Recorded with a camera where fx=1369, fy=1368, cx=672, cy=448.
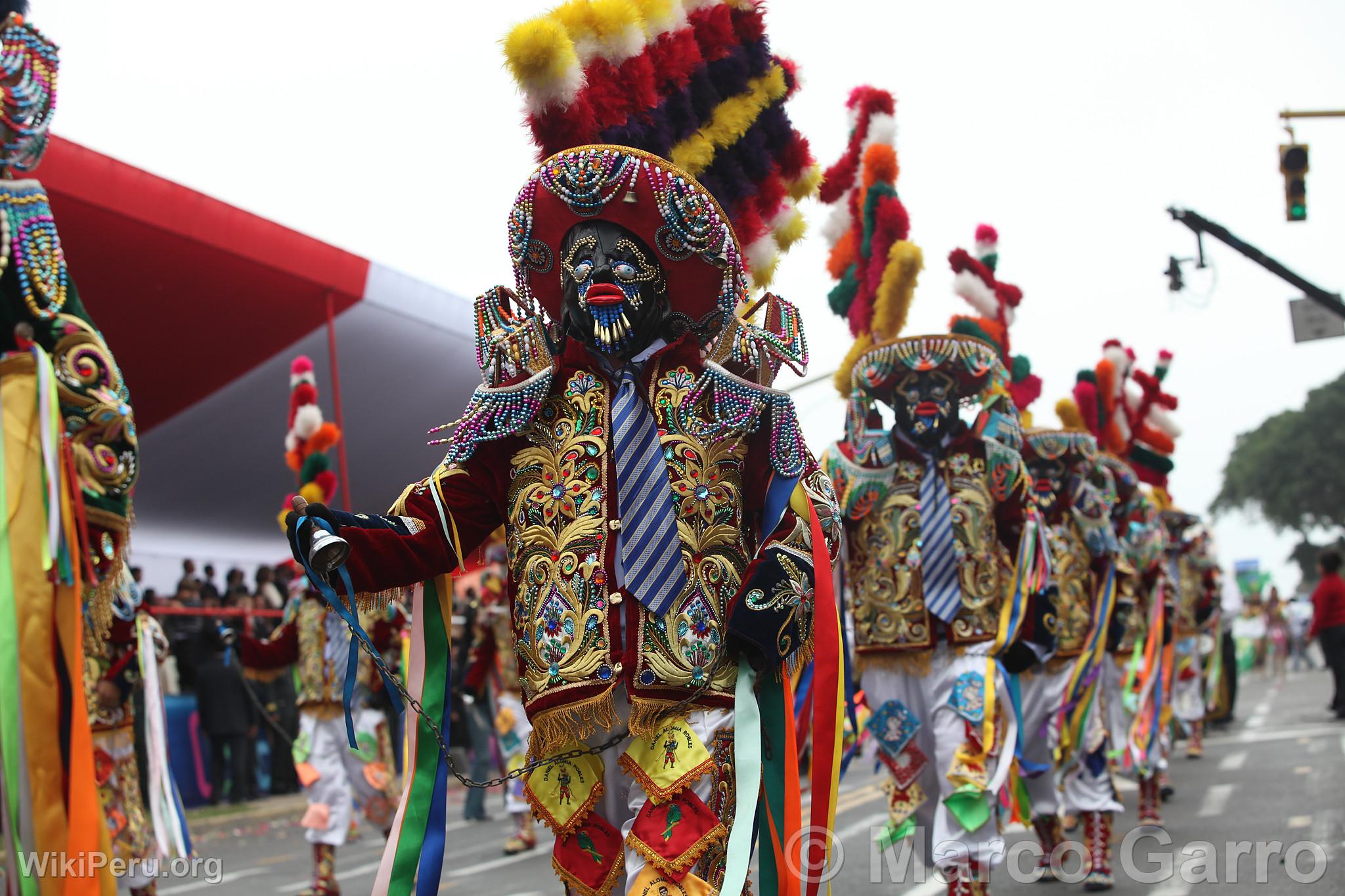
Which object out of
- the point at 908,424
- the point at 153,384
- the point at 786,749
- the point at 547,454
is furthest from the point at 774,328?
the point at 153,384

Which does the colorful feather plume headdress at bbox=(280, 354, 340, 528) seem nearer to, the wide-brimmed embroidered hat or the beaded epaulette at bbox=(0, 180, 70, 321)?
the beaded epaulette at bbox=(0, 180, 70, 321)

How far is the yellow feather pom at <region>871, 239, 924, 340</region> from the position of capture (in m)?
6.87

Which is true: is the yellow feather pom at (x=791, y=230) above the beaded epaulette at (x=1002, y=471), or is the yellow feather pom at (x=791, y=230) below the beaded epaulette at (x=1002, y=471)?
above

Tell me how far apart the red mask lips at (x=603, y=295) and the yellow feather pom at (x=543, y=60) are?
0.71m

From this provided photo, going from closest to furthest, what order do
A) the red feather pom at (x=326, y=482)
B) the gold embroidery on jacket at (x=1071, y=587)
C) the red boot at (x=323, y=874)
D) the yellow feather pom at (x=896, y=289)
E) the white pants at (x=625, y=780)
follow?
1. the white pants at (x=625, y=780)
2. the yellow feather pom at (x=896, y=289)
3. the red boot at (x=323, y=874)
4. the gold embroidery on jacket at (x=1071, y=587)
5. the red feather pom at (x=326, y=482)

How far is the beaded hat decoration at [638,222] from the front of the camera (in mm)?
3990

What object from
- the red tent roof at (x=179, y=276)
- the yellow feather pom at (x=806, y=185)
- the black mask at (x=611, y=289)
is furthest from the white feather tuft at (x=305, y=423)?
the black mask at (x=611, y=289)

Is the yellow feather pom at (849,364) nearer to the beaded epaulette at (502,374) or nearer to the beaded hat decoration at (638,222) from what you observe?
the beaded hat decoration at (638,222)

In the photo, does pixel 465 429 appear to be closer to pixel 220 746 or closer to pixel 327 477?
pixel 327 477

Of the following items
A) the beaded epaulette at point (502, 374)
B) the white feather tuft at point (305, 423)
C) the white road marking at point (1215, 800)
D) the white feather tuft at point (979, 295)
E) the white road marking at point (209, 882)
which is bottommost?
the white road marking at point (1215, 800)

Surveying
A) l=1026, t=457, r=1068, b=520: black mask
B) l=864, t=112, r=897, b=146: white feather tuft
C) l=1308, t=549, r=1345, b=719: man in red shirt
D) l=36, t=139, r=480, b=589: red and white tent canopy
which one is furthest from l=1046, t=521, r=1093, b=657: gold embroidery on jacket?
l=1308, t=549, r=1345, b=719: man in red shirt

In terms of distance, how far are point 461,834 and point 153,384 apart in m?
7.31

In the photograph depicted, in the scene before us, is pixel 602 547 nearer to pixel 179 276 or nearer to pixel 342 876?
pixel 342 876

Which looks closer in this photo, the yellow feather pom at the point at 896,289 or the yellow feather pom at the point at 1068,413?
the yellow feather pom at the point at 896,289
